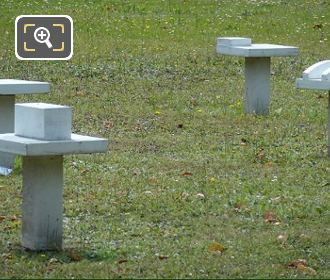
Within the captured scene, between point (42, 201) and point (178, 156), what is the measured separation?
160 inches

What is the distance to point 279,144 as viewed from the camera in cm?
1218

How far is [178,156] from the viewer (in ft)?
37.6

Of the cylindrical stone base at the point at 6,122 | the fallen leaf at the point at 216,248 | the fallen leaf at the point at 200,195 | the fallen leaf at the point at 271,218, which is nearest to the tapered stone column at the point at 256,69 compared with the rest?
the cylindrical stone base at the point at 6,122

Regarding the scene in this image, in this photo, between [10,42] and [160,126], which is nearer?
[160,126]

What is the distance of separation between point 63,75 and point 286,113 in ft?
12.4

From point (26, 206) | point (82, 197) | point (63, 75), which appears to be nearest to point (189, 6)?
point (63, 75)

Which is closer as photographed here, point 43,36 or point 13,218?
point 13,218

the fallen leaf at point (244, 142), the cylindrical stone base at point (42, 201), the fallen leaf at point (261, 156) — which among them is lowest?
the fallen leaf at point (244, 142)

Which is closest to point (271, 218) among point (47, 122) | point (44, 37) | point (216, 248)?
point (216, 248)

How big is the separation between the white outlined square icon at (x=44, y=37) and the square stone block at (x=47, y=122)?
27.7ft

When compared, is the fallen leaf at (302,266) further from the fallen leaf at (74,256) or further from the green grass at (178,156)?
the fallen leaf at (74,256)

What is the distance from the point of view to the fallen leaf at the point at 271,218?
862 centimetres

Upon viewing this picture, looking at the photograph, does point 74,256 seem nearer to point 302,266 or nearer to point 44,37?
point 302,266

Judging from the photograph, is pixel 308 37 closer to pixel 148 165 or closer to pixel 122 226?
pixel 148 165
